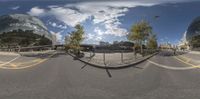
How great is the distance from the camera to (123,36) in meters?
1.29

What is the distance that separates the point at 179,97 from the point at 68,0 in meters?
1.16

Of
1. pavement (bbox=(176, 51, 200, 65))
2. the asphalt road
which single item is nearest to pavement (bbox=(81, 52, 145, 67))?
the asphalt road

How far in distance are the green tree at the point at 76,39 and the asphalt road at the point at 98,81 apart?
0.17m

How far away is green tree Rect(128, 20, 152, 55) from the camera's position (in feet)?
4.18

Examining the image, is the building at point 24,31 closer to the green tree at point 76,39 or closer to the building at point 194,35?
the green tree at point 76,39

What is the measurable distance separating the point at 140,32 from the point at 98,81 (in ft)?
1.71

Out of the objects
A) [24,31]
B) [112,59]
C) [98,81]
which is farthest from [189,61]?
[24,31]

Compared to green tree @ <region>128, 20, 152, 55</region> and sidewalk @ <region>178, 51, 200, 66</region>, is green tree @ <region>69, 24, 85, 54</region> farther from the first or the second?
sidewalk @ <region>178, 51, 200, 66</region>

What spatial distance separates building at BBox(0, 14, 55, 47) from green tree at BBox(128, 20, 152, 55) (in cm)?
61

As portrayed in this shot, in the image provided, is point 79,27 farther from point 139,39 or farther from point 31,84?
point 31,84

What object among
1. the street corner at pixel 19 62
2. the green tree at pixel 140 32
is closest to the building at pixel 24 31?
the street corner at pixel 19 62

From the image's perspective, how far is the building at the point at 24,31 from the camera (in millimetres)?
1315

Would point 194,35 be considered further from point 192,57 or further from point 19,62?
point 19,62

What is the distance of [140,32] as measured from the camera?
131 cm
